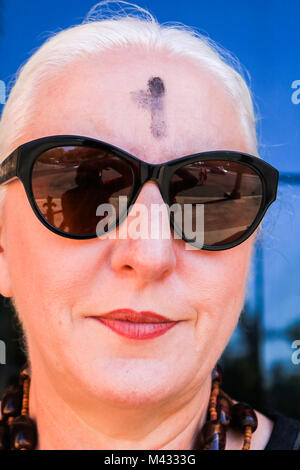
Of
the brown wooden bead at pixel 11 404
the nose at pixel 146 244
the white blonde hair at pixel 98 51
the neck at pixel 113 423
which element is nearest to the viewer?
the nose at pixel 146 244

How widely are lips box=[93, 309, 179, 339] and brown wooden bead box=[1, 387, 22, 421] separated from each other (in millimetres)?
694

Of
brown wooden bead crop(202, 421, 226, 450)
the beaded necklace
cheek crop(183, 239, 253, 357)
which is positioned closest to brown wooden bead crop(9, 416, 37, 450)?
the beaded necklace

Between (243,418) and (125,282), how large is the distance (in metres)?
0.75

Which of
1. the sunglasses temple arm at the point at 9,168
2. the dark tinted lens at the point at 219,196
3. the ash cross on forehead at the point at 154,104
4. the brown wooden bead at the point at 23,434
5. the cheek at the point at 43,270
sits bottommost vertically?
the brown wooden bead at the point at 23,434

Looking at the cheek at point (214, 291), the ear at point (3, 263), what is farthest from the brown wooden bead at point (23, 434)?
the cheek at point (214, 291)

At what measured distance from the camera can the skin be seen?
3.40 ft

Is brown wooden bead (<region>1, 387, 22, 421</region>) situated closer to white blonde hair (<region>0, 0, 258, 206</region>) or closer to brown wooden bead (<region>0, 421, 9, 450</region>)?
brown wooden bead (<region>0, 421, 9, 450</region>)

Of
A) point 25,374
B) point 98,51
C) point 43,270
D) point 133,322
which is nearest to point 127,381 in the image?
point 133,322

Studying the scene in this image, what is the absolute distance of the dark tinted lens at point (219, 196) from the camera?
1.10 m

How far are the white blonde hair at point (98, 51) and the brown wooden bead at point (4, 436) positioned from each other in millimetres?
834

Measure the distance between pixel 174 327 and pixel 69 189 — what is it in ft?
1.47

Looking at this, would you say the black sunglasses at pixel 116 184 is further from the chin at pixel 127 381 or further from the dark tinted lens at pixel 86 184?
the chin at pixel 127 381
